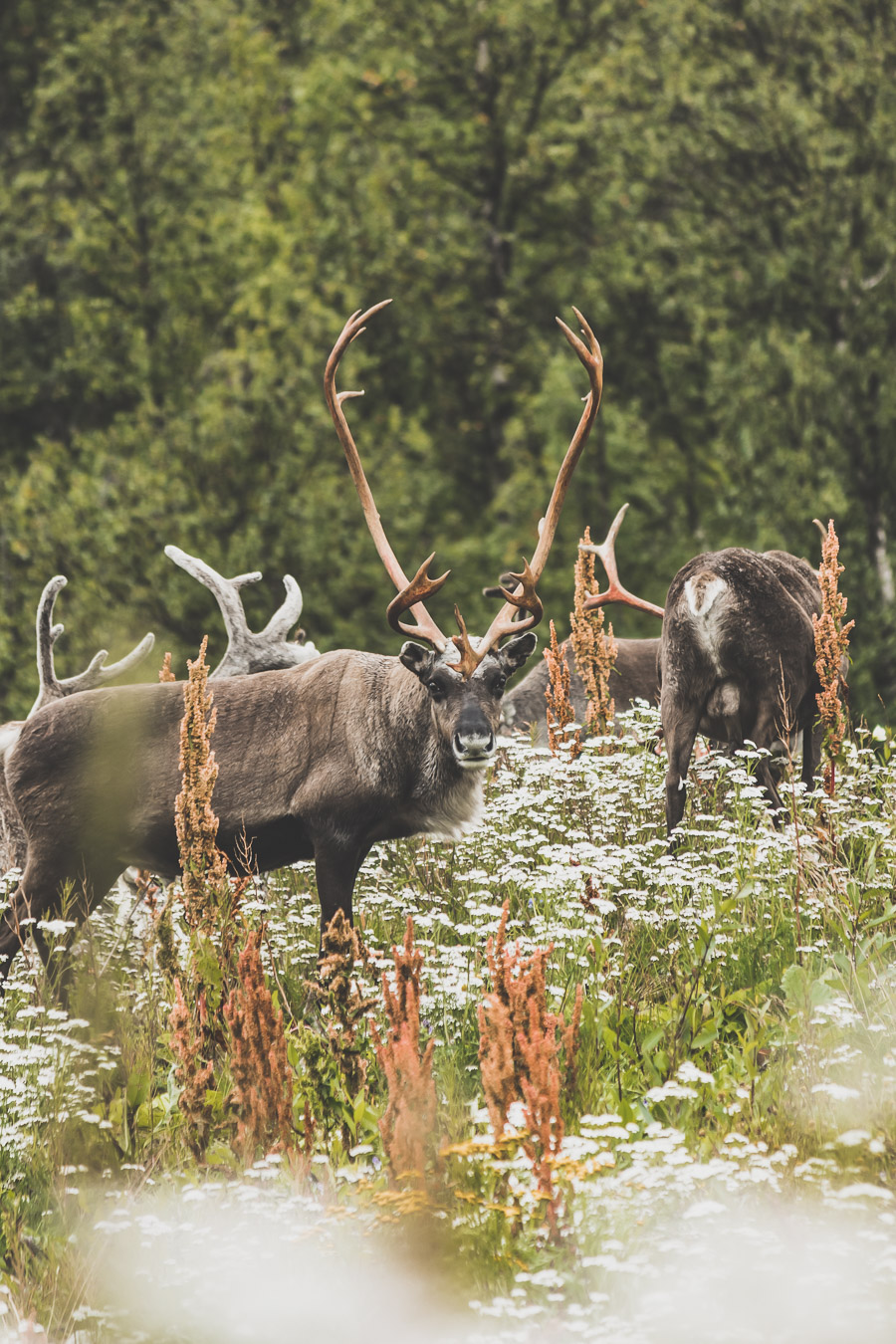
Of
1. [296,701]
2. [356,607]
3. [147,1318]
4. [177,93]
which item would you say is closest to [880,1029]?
[147,1318]

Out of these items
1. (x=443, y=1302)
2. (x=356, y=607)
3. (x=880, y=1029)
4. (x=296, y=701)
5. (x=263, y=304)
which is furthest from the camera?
(x=263, y=304)

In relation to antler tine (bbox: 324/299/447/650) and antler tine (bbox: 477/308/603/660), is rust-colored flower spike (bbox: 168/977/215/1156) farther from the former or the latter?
antler tine (bbox: 477/308/603/660)

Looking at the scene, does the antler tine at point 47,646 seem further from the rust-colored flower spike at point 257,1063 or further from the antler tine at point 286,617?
the rust-colored flower spike at point 257,1063

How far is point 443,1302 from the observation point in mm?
3883

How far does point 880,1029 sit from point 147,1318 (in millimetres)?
2375

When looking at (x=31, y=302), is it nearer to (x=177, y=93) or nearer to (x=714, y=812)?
(x=177, y=93)

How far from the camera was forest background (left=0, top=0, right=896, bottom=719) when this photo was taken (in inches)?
747

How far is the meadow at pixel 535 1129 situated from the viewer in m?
3.76

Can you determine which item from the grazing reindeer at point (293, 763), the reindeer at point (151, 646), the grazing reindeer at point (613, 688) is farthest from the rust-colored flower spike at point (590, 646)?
the reindeer at point (151, 646)

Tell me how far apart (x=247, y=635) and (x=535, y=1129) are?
5482 mm

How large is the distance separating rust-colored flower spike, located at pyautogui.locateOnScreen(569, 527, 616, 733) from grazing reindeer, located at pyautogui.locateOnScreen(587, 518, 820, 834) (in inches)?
24.9

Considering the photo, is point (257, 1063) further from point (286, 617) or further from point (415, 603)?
point (286, 617)

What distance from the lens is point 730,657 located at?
7.14m

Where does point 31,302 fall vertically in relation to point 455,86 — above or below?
below
